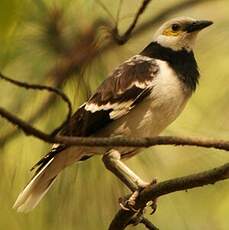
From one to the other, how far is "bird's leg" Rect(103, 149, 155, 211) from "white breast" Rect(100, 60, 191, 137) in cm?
5

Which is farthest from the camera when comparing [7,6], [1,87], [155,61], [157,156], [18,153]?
[155,61]

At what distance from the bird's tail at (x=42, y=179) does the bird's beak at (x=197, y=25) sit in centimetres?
32

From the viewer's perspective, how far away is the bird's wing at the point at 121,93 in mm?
1354

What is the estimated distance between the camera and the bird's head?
1.37m

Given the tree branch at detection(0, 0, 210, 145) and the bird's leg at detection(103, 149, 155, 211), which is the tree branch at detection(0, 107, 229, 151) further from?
the bird's leg at detection(103, 149, 155, 211)

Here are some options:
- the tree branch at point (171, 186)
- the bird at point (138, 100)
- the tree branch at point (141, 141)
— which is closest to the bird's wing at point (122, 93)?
the bird at point (138, 100)

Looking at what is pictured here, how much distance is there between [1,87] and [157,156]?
398 mm

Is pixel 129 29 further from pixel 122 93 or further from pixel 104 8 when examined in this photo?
pixel 122 93

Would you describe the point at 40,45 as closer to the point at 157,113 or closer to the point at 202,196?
the point at 157,113

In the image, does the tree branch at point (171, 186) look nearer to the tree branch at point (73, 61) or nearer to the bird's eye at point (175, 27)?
the tree branch at point (73, 61)

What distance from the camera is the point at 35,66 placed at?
1.05 meters

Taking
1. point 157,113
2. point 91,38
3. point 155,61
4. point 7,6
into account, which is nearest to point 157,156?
point 157,113

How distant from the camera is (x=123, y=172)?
1313 mm

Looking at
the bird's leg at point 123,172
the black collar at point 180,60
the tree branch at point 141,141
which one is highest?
the tree branch at point 141,141
